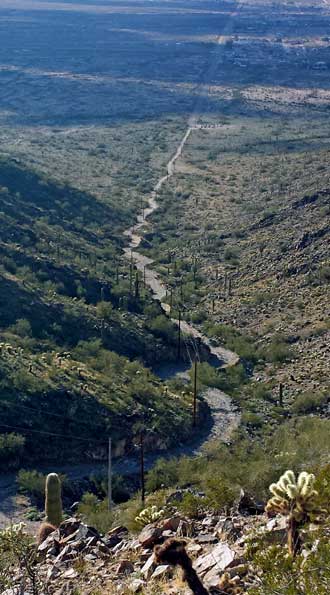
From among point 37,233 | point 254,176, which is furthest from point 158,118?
point 37,233

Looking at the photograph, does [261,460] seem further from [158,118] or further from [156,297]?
[158,118]

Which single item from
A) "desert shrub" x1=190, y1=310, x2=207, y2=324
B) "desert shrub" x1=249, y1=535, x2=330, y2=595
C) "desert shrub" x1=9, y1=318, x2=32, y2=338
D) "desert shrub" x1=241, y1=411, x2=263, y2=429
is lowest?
"desert shrub" x1=190, y1=310, x2=207, y2=324

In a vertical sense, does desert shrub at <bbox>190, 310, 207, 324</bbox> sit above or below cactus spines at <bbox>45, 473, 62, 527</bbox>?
below

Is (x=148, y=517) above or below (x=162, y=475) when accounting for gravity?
above

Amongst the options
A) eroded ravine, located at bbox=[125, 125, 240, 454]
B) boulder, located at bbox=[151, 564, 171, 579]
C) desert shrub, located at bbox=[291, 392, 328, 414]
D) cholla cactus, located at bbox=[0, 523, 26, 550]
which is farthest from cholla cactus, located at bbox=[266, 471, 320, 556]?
desert shrub, located at bbox=[291, 392, 328, 414]

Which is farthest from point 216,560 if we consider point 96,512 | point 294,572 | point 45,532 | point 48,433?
point 48,433

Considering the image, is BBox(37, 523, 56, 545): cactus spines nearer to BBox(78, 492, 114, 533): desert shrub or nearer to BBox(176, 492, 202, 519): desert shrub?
BBox(78, 492, 114, 533): desert shrub

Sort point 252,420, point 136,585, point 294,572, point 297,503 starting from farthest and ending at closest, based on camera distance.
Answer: point 252,420 → point 297,503 → point 136,585 → point 294,572

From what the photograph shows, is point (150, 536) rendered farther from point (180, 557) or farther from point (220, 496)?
point (220, 496)
